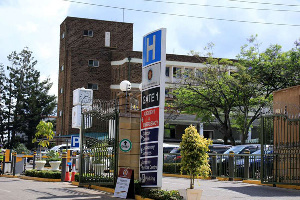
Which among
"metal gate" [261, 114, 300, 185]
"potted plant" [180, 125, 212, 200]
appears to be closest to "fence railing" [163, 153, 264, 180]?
"metal gate" [261, 114, 300, 185]

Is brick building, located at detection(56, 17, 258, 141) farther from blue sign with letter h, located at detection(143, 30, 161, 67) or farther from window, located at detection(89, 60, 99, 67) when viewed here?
blue sign with letter h, located at detection(143, 30, 161, 67)

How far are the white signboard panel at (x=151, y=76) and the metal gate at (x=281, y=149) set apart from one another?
18.3 feet

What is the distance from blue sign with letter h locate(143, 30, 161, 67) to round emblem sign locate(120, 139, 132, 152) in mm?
2676

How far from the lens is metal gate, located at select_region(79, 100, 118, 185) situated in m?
18.2

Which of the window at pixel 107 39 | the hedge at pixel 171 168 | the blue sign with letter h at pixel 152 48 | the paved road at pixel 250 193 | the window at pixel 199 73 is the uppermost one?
the window at pixel 107 39

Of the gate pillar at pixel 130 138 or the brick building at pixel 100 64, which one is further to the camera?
the brick building at pixel 100 64

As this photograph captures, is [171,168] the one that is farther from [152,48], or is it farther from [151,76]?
[152,48]

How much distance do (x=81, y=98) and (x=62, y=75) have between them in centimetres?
3960

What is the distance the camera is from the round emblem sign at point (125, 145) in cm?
1780

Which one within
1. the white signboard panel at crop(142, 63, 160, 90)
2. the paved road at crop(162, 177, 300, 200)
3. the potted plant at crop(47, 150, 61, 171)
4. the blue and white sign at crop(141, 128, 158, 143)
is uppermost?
the white signboard panel at crop(142, 63, 160, 90)

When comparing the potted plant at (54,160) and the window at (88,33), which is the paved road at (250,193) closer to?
the potted plant at (54,160)

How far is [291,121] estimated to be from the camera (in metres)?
19.9

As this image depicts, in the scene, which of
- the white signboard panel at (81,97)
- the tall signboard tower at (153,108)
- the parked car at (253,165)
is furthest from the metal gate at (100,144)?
the white signboard panel at (81,97)

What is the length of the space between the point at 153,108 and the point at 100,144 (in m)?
3.40
